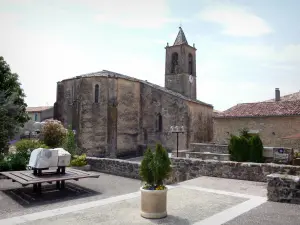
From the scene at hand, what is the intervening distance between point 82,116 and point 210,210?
18.8m

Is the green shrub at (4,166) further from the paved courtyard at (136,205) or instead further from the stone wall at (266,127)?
the stone wall at (266,127)

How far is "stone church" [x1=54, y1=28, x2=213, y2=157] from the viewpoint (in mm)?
23734

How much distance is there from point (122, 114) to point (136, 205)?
60.3 ft

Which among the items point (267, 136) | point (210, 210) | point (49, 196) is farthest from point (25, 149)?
point (267, 136)

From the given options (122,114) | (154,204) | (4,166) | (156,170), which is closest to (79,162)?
(4,166)

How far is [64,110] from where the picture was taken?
86.4 ft

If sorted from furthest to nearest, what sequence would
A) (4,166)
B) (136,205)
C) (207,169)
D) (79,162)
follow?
(79,162) → (4,166) → (207,169) → (136,205)

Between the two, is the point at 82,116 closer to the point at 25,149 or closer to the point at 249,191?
the point at 25,149

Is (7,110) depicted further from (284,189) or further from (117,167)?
(284,189)

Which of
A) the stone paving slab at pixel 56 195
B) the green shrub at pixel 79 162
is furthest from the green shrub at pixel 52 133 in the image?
the stone paving slab at pixel 56 195

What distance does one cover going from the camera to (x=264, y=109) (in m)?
22.7

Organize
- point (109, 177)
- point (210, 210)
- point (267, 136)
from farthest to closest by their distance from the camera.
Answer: point (267, 136) → point (109, 177) → point (210, 210)

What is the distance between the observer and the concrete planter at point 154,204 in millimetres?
6273

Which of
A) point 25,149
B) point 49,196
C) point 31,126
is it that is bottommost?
point 49,196
